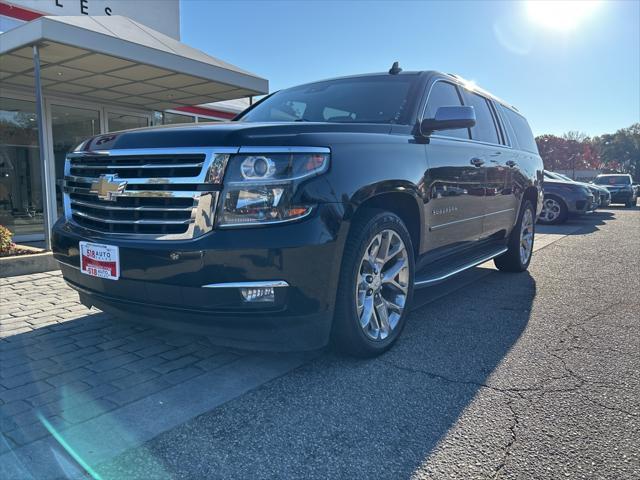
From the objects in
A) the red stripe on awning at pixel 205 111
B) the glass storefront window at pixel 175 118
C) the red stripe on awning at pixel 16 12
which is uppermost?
the red stripe on awning at pixel 16 12

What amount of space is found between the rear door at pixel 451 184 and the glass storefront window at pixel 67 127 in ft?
25.3

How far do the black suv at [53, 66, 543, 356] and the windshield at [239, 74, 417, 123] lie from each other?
0.15ft

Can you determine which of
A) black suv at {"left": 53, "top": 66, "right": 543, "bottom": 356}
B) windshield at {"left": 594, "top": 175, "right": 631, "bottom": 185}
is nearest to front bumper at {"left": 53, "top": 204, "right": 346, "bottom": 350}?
black suv at {"left": 53, "top": 66, "right": 543, "bottom": 356}

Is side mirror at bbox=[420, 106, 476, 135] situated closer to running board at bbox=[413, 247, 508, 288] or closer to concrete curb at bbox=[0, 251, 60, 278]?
running board at bbox=[413, 247, 508, 288]

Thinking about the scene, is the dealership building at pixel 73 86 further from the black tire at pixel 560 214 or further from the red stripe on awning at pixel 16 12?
the black tire at pixel 560 214

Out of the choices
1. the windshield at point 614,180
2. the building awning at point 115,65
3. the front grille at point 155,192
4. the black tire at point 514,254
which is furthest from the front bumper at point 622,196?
the front grille at point 155,192

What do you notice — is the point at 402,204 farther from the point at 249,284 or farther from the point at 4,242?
the point at 4,242

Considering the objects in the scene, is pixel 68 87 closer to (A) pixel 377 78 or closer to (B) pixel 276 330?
(A) pixel 377 78

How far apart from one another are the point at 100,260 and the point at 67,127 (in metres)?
8.38

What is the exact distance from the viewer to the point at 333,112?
3.98 m

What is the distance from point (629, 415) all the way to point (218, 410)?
6.90ft

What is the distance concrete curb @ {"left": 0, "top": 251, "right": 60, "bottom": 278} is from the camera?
5.72 m

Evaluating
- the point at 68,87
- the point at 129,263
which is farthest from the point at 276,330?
the point at 68,87

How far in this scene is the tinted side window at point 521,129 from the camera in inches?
239
